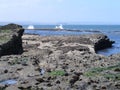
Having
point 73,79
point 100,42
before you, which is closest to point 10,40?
point 73,79

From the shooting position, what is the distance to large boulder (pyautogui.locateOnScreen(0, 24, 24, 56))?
169ft

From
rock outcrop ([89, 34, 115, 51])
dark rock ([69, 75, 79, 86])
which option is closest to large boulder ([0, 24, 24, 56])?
dark rock ([69, 75, 79, 86])

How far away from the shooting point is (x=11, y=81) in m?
33.2

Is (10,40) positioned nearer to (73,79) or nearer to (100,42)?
(73,79)

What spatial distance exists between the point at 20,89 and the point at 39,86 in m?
1.41

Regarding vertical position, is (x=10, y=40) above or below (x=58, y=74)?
above

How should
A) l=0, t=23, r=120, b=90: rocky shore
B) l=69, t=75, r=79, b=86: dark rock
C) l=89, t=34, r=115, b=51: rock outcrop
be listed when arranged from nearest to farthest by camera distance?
l=0, t=23, r=120, b=90: rocky shore, l=69, t=75, r=79, b=86: dark rock, l=89, t=34, r=115, b=51: rock outcrop

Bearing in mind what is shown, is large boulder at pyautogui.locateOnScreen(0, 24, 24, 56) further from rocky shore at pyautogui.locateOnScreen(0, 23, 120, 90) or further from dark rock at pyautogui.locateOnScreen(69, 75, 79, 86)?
dark rock at pyautogui.locateOnScreen(69, 75, 79, 86)

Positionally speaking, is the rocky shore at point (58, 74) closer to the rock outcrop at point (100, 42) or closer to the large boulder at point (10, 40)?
the large boulder at point (10, 40)

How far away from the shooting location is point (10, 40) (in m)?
53.1

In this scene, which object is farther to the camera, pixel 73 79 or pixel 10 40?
pixel 10 40

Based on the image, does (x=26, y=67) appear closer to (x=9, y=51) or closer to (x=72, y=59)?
(x=72, y=59)

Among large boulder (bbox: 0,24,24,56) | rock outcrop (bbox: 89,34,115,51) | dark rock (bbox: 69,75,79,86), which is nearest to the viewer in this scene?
dark rock (bbox: 69,75,79,86)

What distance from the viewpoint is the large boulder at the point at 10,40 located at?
169 feet
